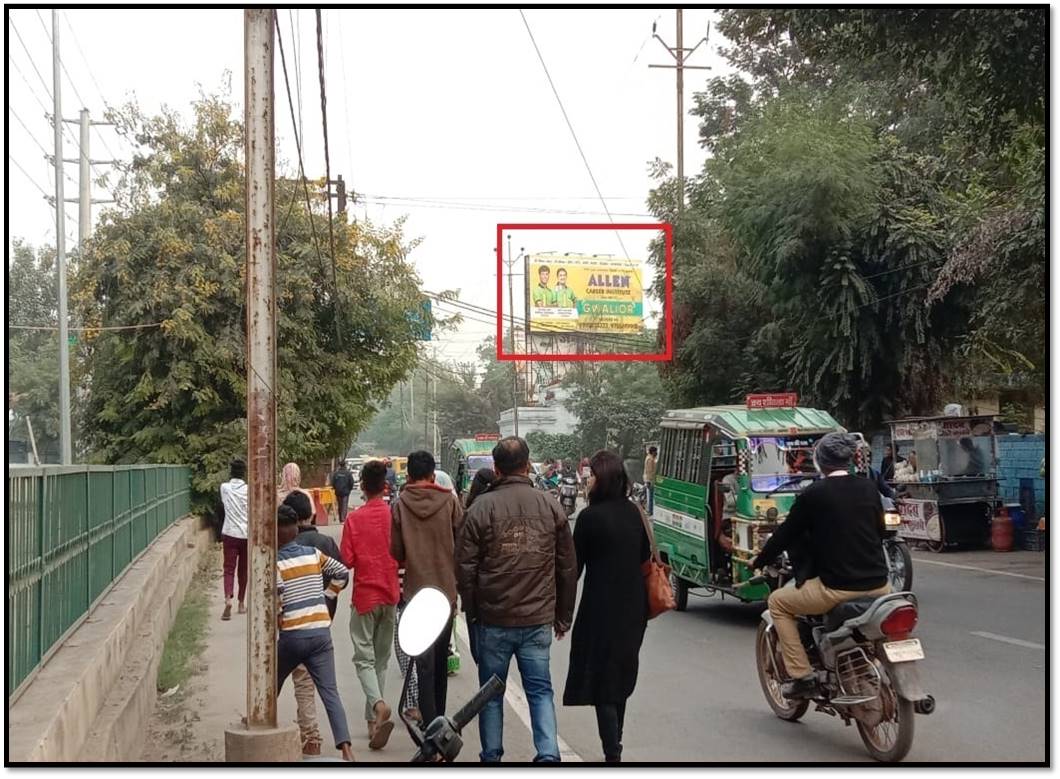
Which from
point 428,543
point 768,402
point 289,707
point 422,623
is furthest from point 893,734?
point 768,402

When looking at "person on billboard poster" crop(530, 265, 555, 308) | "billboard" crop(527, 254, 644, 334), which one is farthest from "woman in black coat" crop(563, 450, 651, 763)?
"person on billboard poster" crop(530, 265, 555, 308)

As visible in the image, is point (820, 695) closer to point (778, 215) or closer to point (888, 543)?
point (888, 543)

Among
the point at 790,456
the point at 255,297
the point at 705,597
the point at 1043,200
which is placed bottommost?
the point at 705,597

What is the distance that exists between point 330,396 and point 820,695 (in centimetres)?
2055

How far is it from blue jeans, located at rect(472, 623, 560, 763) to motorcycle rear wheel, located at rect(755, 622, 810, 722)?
2.07 m

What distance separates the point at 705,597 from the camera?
48.2 ft

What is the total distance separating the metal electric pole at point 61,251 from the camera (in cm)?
2373

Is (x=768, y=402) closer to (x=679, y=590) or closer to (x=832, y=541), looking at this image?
(x=679, y=590)

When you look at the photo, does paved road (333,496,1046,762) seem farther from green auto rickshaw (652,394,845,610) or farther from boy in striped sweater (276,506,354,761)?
boy in striped sweater (276,506,354,761)

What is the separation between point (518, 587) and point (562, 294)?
3389cm

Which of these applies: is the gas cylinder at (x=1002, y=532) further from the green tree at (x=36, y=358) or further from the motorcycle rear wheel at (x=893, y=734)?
the green tree at (x=36, y=358)

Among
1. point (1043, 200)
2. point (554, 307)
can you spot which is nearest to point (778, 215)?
point (1043, 200)

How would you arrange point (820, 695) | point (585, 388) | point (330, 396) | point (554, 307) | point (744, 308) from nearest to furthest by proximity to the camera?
point (820, 695), point (330, 396), point (744, 308), point (554, 307), point (585, 388)

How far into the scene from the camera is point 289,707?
29.0 feet
